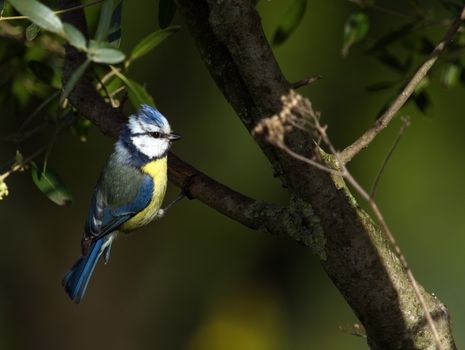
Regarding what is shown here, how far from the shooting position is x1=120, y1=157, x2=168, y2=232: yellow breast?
10.2 ft

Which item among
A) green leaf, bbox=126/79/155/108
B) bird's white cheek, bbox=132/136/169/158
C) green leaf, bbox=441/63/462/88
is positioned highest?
green leaf, bbox=441/63/462/88

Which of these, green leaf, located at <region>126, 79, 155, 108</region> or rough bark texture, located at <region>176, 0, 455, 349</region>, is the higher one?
green leaf, located at <region>126, 79, 155, 108</region>

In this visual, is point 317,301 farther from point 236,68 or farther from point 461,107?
point 236,68

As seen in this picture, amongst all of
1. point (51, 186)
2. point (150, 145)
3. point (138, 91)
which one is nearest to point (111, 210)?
point (150, 145)

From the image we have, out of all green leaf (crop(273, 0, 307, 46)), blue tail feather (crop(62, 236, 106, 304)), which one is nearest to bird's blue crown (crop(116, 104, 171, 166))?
blue tail feather (crop(62, 236, 106, 304))

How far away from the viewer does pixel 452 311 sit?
397cm

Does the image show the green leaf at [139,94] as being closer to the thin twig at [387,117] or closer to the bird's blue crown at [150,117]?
the bird's blue crown at [150,117]

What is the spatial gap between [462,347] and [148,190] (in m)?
1.70

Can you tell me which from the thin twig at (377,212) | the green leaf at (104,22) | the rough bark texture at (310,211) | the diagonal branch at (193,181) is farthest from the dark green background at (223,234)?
the thin twig at (377,212)

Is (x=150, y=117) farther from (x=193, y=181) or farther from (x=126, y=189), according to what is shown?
(x=193, y=181)

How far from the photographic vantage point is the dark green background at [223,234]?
4137 mm

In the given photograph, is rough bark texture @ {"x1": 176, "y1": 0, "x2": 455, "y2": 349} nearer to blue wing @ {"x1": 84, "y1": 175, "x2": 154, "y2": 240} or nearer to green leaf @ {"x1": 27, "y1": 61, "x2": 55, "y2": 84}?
green leaf @ {"x1": 27, "y1": 61, "x2": 55, "y2": 84}

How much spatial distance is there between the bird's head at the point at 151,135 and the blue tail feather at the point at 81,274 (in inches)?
14.6

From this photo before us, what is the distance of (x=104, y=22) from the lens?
1.78m
